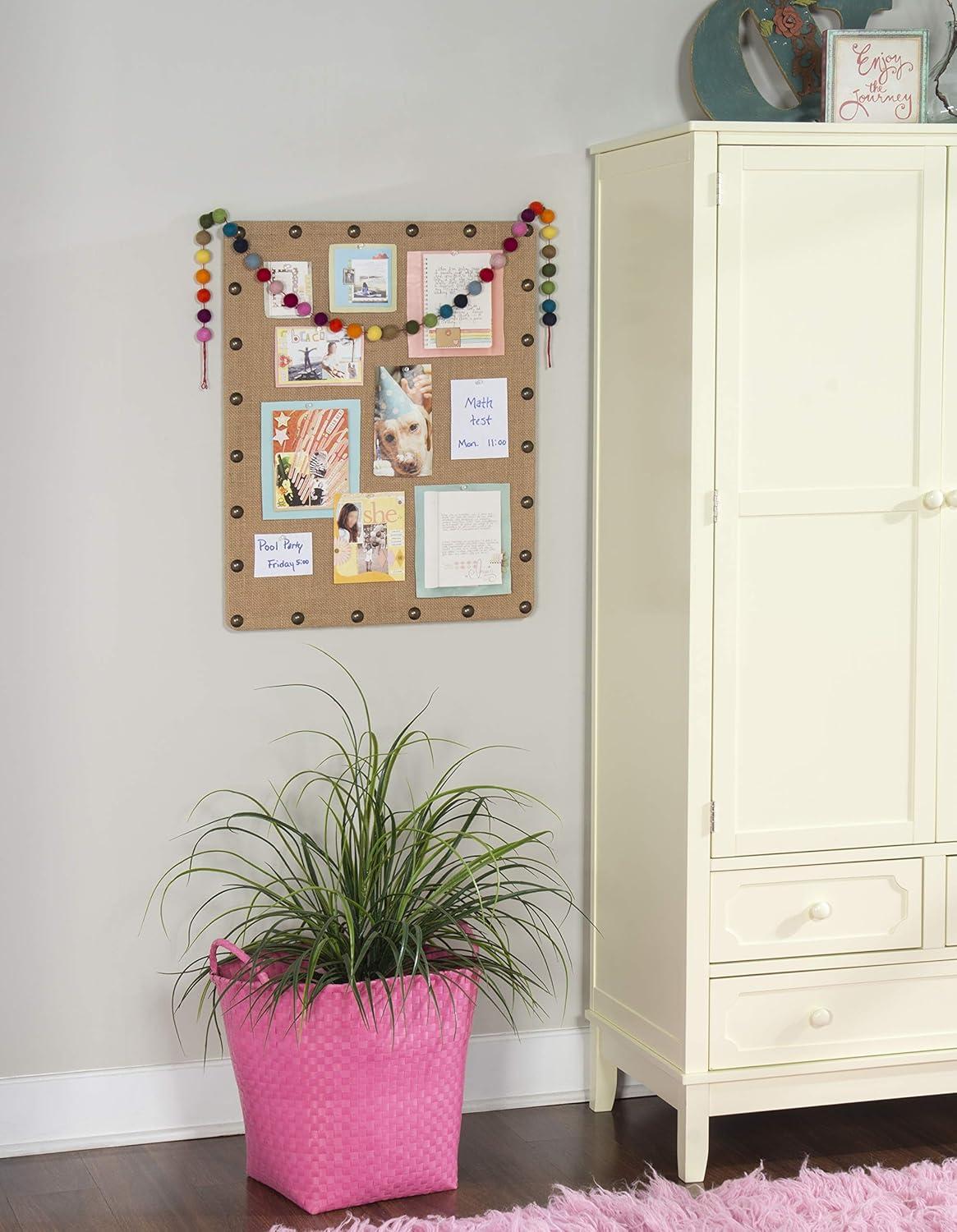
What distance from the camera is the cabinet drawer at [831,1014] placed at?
2.52 metres

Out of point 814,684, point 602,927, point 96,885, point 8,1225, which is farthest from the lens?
point 602,927

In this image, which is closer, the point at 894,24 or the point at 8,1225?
the point at 8,1225

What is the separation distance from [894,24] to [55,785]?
7.56 ft

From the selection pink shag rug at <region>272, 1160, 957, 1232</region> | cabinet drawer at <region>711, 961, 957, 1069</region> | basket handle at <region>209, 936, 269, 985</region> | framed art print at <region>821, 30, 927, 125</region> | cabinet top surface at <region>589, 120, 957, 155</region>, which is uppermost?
framed art print at <region>821, 30, 927, 125</region>

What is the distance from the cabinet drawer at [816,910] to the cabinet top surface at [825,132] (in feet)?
4.26

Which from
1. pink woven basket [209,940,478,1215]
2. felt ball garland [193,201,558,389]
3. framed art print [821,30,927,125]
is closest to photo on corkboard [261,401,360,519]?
felt ball garland [193,201,558,389]

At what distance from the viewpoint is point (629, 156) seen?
2674mm

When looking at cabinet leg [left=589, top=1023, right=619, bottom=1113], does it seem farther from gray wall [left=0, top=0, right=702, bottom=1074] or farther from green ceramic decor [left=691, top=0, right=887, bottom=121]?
green ceramic decor [left=691, top=0, right=887, bottom=121]

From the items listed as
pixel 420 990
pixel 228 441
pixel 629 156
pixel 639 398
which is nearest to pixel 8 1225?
pixel 420 990

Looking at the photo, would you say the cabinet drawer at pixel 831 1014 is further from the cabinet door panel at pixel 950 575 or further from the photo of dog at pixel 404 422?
the photo of dog at pixel 404 422

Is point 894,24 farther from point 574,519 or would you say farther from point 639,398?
point 574,519

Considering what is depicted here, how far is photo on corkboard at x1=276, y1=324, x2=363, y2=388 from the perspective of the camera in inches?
107

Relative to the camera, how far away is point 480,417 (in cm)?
279

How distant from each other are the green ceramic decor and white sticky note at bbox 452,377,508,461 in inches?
27.8
